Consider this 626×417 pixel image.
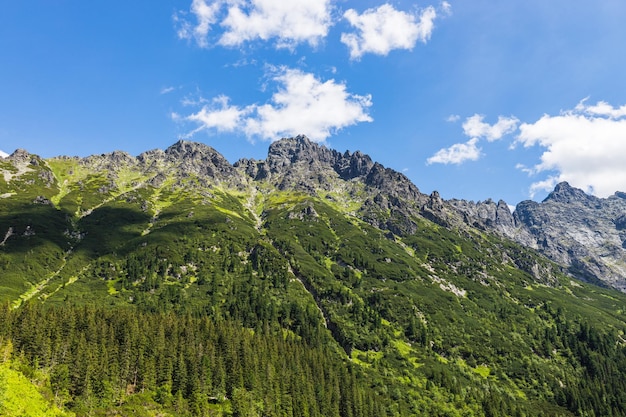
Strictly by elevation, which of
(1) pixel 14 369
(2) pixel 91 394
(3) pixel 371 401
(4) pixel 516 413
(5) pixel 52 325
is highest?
(5) pixel 52 325

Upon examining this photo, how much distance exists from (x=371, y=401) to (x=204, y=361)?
227 ft

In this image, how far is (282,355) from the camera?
162 meters

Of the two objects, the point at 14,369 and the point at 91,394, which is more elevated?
the point at 14,369

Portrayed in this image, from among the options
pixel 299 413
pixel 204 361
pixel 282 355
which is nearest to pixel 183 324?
pixel 204 361

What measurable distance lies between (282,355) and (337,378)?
24094 mm

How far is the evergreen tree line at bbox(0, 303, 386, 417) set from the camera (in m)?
108

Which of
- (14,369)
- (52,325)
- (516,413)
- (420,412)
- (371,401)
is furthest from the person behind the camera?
(516,413)

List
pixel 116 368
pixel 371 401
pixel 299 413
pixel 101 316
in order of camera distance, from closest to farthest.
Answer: pixel 116 368, pixel 299 413, pixel 101 316, pixel 371 401

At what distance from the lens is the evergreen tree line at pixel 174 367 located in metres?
108

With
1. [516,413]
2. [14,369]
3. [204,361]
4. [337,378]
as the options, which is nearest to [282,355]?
[337,378]

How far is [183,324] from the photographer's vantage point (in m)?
157

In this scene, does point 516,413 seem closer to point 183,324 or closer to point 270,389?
point 270,389

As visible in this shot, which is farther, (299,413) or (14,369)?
(299,413)

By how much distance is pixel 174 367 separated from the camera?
12775 cm
